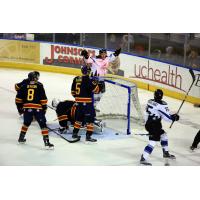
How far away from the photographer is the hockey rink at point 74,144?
6.24 meters

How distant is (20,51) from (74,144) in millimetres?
2310

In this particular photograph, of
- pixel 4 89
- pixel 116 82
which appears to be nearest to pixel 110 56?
pixel 116 82

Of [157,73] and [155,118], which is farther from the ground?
[157,73]

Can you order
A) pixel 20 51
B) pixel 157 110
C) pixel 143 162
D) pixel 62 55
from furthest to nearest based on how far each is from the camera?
1. pixel 62 55
2. pixel 20 51
3. pixel 143 162
4. pixel 157 110

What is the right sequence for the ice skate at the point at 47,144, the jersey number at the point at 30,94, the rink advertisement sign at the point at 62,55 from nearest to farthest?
the jersey number at the point at 30,94 < the ice skate at the point at 47,144 < the rink advertisement sign at the point at 62,55

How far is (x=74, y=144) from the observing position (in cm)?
673

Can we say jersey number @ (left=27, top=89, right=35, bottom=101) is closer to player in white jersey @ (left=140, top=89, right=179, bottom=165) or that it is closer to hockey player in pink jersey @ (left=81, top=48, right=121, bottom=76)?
hockey player in pink jersey @ (left=81, top=48, right=121, bottom=76)

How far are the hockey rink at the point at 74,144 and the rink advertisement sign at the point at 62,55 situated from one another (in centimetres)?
40

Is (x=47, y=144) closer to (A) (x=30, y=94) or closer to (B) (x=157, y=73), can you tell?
(A) (x=30, y=94)

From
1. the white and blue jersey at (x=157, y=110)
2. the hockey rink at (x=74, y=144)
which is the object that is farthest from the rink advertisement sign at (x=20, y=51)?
the white and blue jersey at (x=157, y=110)

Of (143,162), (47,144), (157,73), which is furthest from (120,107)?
(143,162)

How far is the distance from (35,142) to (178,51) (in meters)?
2.61

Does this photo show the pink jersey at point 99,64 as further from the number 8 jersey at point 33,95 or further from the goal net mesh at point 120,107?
the number 8 jersey at point 33,95
